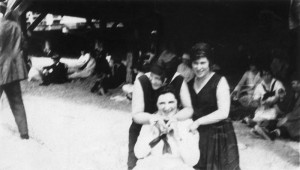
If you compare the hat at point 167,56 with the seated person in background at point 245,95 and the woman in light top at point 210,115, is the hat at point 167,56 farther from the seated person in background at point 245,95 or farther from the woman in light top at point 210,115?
the seated person in background at point 245,95

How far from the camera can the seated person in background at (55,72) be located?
11.3 ft

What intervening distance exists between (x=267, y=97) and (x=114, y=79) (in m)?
1.32

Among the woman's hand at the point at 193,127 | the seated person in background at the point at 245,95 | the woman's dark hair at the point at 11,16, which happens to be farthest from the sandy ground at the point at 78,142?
the woman's hand at the point at 193,127

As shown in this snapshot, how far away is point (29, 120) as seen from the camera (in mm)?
2980

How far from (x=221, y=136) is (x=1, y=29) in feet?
5.74

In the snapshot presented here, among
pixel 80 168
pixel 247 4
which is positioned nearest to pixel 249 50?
pixel 247 4

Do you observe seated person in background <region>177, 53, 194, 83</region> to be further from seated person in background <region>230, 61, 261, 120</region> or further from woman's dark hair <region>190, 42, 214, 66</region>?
seated person in background <region>230, 61, 261, 120</region>

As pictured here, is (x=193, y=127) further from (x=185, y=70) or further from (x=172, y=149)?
(x=185, y=70)

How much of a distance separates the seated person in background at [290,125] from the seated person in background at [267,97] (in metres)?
0.09

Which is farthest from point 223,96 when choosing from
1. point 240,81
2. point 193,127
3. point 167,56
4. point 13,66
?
point 13,66

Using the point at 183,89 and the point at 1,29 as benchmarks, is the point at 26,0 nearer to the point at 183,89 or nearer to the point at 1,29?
the point at 1,29

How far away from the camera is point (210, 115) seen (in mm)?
2232

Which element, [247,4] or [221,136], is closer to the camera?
[221,136]

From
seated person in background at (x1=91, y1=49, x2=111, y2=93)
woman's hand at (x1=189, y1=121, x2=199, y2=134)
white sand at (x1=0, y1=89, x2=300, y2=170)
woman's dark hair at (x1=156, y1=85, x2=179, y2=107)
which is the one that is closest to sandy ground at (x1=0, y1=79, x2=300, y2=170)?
white sand at (x1=0, y1=89, x2=300, y2=170)
